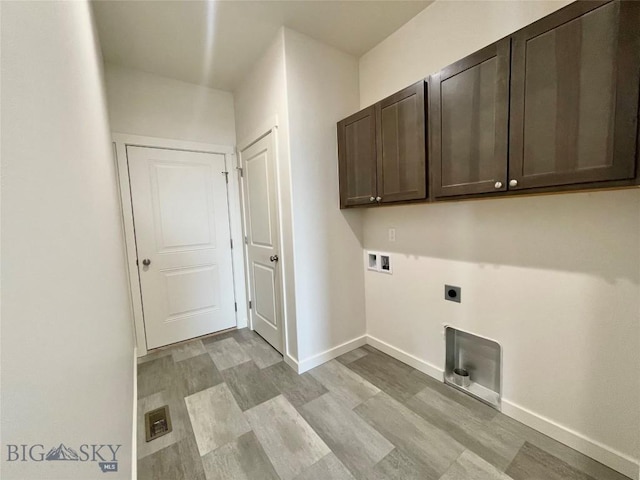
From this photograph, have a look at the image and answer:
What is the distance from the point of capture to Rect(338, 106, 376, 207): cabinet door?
6.72 feet

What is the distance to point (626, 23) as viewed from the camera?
98 cm

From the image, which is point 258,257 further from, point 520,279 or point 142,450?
point 520,279

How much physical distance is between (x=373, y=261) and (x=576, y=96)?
5.70ft

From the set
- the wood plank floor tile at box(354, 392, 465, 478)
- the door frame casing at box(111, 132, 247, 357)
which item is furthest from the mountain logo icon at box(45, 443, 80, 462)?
the door frame casing at box(111, 132, 247, 357)

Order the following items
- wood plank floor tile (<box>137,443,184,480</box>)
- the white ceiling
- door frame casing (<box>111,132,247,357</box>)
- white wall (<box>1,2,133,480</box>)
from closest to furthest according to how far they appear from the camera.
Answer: white wall (<box>1,2,133,480</box>), wood plank floor tile (<box>137,443,184,480</box>), the white ceiling, door frame casing (<box>111,132,247,357</box>)

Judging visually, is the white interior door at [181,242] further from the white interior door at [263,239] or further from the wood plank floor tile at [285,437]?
the wood plank floor tile at [285,437]

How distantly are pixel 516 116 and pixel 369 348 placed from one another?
218cm

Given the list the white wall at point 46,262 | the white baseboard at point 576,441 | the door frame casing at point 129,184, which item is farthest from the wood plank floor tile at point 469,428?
the door frame casing at point 129,184

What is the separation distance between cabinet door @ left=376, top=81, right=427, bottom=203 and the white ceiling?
693mm

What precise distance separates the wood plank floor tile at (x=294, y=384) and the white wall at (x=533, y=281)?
90 cm

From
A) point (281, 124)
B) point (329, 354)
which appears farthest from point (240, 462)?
point (281, 124)

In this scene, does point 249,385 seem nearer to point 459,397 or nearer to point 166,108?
point 459,397

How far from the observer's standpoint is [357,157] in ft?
7.14

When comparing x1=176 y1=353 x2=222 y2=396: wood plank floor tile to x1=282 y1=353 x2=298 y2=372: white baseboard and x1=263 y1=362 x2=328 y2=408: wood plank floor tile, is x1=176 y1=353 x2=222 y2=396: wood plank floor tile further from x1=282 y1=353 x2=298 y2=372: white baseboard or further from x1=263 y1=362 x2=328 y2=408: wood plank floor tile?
x1=282 y1=353 x2=298 y2=372: white baseboard
